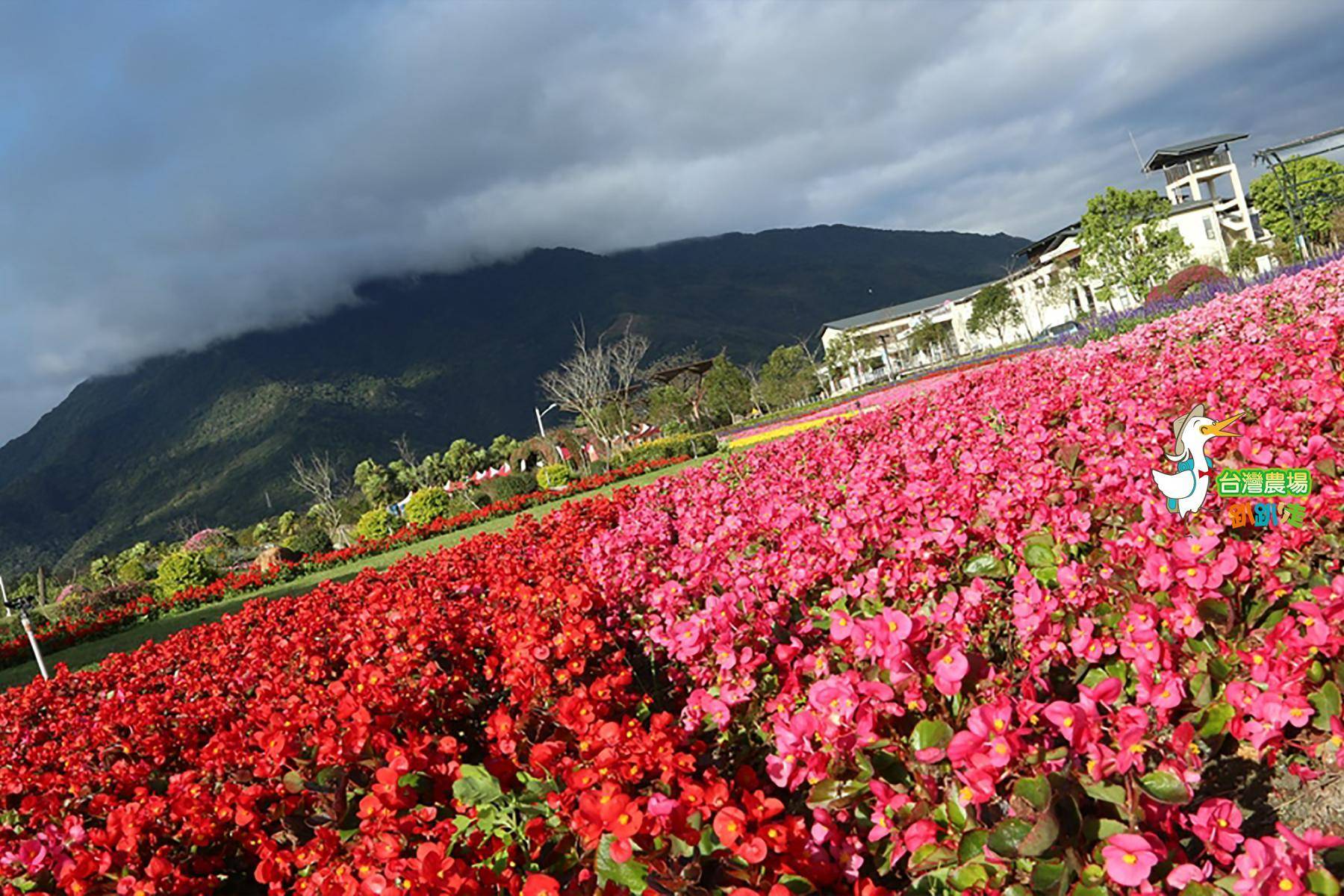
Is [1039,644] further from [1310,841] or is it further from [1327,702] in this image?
[1310,841]

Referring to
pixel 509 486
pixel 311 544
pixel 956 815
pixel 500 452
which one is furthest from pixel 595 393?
pixel 956 815

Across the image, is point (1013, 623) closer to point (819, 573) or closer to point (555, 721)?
point (819, 573)

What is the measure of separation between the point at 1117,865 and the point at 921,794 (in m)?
0.40

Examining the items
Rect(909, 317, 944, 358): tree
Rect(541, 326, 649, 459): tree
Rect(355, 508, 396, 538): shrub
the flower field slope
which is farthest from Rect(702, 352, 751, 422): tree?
the flower field slope

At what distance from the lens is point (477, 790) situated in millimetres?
2125

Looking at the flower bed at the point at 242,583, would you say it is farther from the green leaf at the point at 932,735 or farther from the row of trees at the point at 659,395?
the green leaf at the point at 932,735

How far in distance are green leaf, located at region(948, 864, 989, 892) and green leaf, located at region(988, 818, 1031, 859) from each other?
7cm

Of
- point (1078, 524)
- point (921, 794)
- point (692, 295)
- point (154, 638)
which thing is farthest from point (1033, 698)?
point (692, 295)

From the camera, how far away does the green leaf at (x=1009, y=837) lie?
152cm

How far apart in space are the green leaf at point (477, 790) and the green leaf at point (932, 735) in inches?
42.2

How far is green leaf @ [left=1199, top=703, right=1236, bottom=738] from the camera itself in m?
1.87

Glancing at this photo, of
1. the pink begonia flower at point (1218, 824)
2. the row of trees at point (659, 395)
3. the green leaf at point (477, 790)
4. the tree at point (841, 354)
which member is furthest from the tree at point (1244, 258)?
the green leaf at point (477, 790)

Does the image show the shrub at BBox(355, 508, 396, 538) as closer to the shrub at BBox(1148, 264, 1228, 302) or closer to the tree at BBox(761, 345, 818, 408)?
the shrub at BBox(1148, 264, 1228, 302)

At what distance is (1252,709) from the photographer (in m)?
1.78
